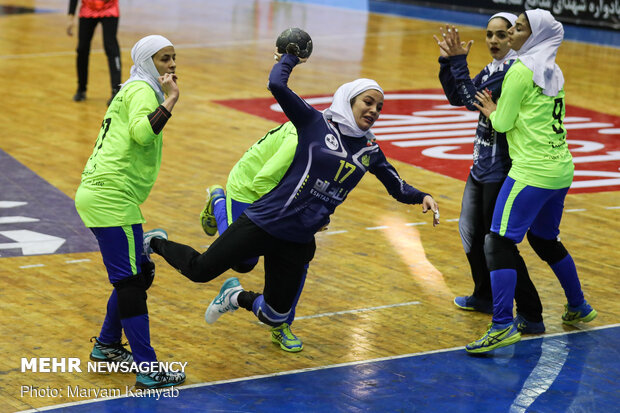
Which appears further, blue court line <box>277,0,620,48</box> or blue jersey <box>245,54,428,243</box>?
blue court line <box>277,0,620,48</box>

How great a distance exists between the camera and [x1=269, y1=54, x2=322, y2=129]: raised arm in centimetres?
571

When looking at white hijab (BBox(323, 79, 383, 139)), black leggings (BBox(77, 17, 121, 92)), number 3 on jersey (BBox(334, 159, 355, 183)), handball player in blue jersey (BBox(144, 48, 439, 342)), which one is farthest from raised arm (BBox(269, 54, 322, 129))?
black leggings (BBox(77, 17, 121, 92))

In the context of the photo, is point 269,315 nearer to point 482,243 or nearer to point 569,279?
point 482,243

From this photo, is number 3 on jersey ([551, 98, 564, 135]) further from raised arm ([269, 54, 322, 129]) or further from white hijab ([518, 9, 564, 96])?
raised arm ([269, 54, 322, 129])

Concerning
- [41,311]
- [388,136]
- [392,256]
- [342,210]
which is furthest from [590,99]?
[41,311]

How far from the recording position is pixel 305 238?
603 centimetres

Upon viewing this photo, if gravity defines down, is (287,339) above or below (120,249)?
below

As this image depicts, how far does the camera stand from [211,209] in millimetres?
7387

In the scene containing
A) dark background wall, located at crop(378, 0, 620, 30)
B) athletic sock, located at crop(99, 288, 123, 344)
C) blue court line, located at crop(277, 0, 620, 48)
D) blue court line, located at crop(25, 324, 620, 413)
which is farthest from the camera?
dark background wall, located at crop(378, 0, 620, 30)

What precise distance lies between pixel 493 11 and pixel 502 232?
68.1ft

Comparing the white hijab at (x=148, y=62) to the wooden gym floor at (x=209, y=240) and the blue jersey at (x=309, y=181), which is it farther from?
the wooden gym floor at (x=209, y=240)

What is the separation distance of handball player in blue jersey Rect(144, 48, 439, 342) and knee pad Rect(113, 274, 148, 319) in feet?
1.23

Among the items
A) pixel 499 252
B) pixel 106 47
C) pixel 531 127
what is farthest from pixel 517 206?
pixel 106 47

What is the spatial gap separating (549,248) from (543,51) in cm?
132
